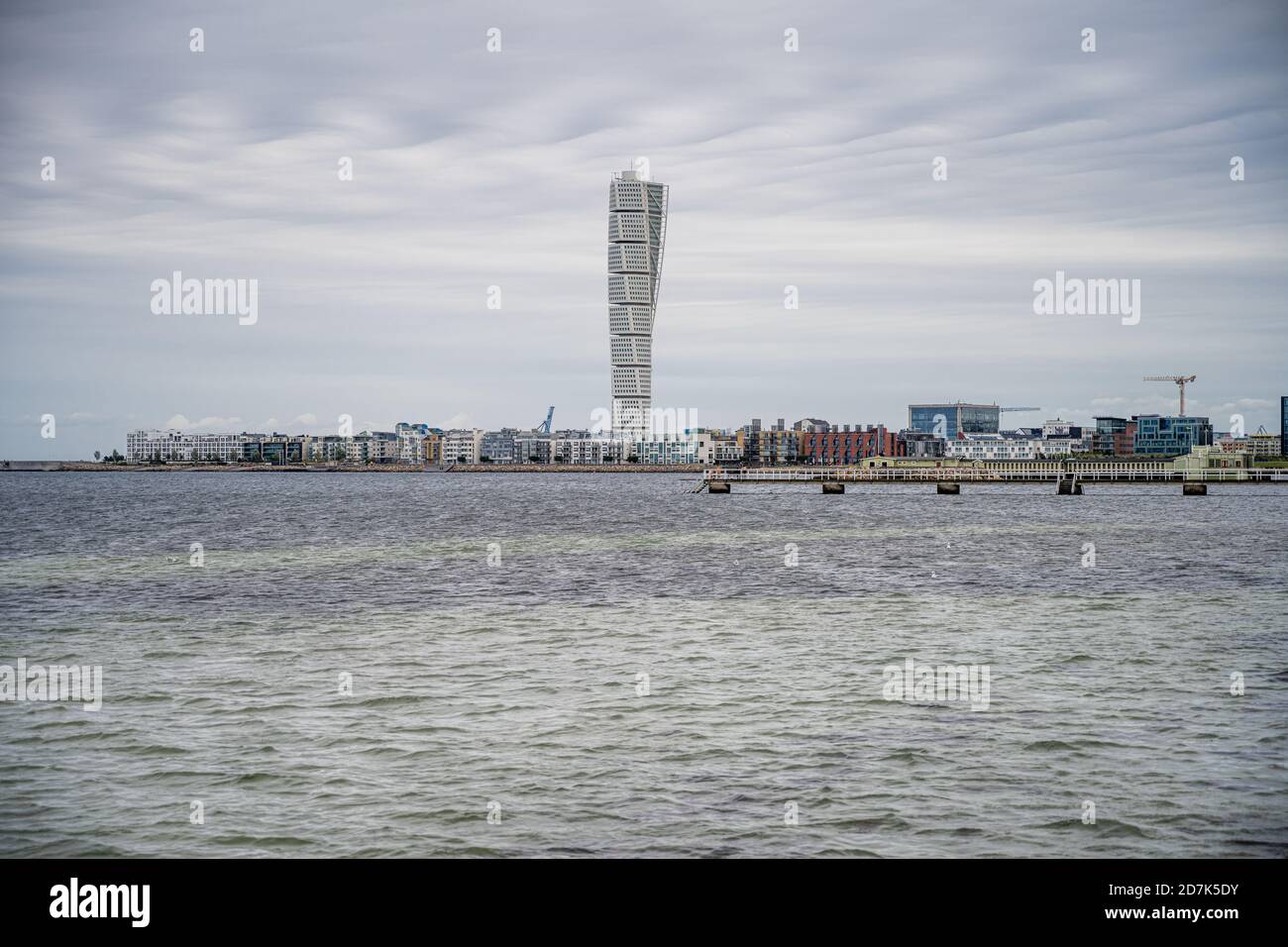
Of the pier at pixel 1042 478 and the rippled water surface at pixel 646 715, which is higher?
the pier at pixel 1042 478

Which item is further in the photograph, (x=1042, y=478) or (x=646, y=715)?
(x=1042, y=478)

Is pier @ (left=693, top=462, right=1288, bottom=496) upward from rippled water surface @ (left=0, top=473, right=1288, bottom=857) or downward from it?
upward

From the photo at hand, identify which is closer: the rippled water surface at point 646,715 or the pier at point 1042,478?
the rippled water surface at point 646,715

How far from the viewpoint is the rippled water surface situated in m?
13.9

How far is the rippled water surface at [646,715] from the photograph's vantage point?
45.5 feet

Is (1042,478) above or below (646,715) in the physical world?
above

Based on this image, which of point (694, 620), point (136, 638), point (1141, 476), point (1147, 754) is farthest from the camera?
point (1141, 476)

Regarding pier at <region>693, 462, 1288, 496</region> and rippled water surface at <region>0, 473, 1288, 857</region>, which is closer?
rippled water surface at <region>0, 473, 1288, 857</region>

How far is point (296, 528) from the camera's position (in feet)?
290

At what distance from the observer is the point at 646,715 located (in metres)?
20.1
